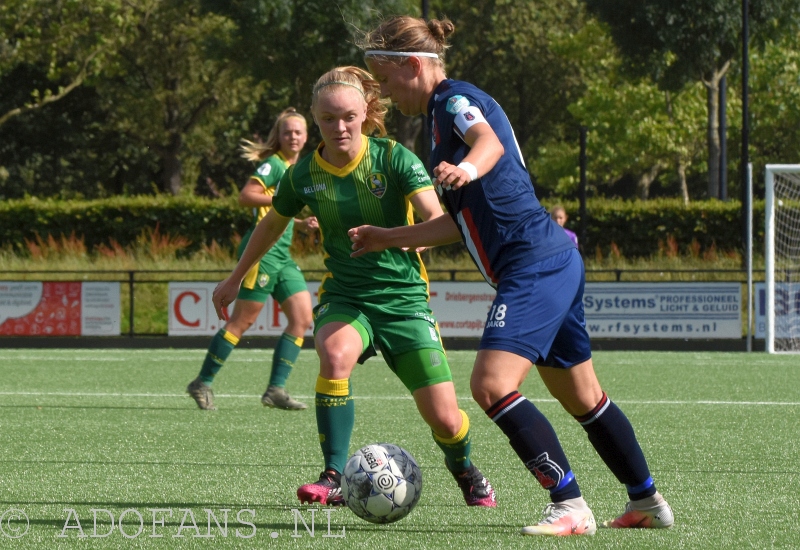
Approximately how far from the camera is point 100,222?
29203mm

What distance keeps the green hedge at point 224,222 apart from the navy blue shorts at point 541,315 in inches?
854

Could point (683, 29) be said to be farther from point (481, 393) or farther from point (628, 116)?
point (481, 393)

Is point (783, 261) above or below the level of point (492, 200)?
below

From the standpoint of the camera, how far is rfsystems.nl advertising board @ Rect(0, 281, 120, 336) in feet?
59.2

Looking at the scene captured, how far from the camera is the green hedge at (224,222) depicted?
26.8 m

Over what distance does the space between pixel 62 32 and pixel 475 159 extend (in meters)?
30.5

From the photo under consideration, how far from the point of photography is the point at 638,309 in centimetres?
1709

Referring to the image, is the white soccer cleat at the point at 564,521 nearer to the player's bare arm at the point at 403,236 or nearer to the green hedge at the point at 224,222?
the player's bare arm at the point at 403,236

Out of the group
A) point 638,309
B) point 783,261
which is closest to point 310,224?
point 638,309

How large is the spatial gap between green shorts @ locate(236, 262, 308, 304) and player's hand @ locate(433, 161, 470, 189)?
200 inches

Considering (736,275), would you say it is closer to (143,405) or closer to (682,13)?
(682,13)

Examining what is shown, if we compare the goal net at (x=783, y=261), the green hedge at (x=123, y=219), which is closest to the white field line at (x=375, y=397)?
the goal net at (x=783, y=261)

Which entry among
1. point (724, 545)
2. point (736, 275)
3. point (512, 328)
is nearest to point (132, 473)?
point (512, 328)

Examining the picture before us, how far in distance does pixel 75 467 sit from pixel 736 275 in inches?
676
